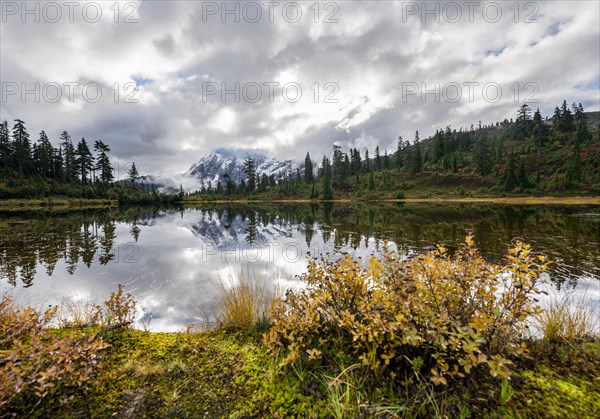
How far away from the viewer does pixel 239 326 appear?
4691 mm

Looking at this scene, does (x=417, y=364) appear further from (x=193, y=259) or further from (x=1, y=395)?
(x=193, y=259)

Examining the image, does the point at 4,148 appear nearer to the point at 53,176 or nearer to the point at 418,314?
the point at 53,176

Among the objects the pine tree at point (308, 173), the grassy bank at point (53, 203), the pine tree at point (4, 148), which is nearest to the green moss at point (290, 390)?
the grassy bank at point (53, 203)

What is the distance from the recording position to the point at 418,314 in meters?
2.83

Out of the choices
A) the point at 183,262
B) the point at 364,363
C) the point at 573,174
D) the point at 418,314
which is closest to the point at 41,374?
the point at 364,363

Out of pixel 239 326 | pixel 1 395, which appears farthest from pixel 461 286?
pixel 1 395

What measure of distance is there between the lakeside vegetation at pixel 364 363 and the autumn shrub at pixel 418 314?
2 centimetres

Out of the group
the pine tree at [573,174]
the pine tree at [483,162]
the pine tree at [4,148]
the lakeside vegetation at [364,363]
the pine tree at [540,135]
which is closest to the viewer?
the lakeside vegetation at [364,363]

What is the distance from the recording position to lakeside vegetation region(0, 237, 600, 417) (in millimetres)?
2467

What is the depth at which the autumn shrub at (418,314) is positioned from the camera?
260cm

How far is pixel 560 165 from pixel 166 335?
10711 cm

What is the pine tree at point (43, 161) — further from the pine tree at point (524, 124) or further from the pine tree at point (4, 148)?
the pine tree at point (524, 124)

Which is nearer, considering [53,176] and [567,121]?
[53,176]

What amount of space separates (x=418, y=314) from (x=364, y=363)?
81 centimetres
